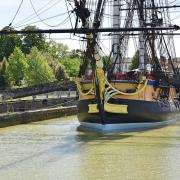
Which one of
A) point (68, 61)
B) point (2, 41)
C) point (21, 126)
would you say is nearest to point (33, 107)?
point (21, 126)

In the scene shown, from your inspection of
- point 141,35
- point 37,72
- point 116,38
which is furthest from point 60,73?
point 141,35

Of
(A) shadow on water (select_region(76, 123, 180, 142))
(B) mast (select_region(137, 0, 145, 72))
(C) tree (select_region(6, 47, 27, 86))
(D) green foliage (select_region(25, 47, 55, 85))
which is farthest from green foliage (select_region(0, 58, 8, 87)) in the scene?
(A) shadow on water (select_region(76, 123, 180, 142))

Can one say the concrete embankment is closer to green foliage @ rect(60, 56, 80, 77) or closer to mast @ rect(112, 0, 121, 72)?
mast @ rect(112, 0, 121, 72)

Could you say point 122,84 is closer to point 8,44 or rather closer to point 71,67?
point 8,44

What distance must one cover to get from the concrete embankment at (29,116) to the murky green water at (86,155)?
640 mm

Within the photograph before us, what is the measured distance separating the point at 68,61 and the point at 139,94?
76.2 metres

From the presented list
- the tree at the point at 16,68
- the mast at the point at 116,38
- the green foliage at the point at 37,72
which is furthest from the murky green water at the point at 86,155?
the tree at the point at 16,68

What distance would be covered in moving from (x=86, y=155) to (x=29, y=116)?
1143cm

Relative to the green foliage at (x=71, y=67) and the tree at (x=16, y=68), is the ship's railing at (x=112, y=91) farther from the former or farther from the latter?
the green foliage at (x=71, y=67)

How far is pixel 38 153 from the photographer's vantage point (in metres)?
16.8

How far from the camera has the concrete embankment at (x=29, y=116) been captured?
25.0m

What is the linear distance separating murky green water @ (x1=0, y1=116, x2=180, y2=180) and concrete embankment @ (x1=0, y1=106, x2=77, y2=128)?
25.2 inches

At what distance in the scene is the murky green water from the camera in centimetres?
1337

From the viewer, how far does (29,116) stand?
27.7m
